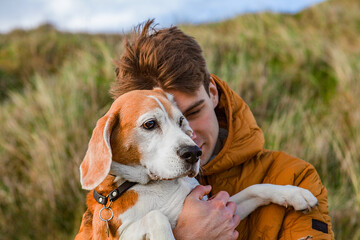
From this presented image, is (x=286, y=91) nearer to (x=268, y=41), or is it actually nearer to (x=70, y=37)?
(x=268, y=41)

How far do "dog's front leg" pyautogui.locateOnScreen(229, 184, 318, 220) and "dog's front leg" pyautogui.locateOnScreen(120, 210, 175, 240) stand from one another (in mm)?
681

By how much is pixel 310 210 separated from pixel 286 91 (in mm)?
4729

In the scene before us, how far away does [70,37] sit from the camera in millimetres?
12156

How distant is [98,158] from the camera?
2.16 meters

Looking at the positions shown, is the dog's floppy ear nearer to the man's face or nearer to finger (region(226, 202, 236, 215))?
the man's face

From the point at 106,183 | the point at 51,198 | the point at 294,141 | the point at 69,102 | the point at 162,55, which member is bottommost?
the point at 51,198

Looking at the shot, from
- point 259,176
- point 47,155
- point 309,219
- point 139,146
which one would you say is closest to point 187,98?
point 139,146

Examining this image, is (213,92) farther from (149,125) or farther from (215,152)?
(149,125)

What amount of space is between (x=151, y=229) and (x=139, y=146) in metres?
0.52

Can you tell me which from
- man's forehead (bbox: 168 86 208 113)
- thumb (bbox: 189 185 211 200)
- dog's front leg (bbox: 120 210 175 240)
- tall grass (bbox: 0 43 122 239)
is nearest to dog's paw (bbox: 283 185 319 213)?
thumb (bbox: 189 185 211 200)

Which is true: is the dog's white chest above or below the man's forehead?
below

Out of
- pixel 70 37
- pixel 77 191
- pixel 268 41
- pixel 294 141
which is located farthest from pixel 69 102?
pixel 70 37

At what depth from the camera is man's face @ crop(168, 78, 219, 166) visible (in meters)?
2.77

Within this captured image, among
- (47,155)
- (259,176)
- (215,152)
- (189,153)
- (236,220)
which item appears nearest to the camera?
(189,153)
